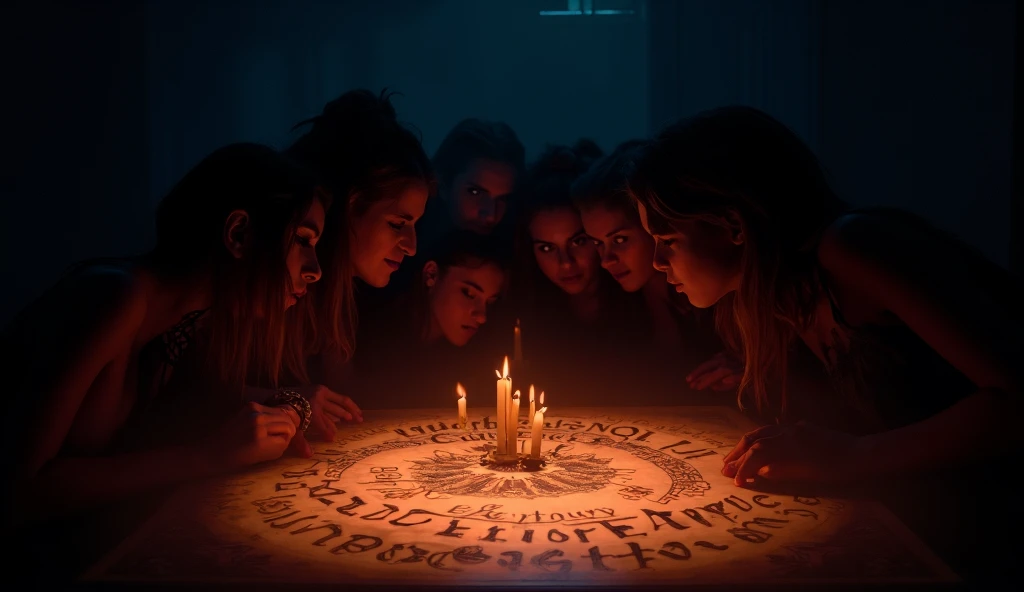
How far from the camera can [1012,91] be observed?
145 inches

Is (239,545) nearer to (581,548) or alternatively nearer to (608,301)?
(581,548)

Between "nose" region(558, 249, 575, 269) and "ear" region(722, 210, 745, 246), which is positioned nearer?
"ear" region(722, 210, 745, 246)

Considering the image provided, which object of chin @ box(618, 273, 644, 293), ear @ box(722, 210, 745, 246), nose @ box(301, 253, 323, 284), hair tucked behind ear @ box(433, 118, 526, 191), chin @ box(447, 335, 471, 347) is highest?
hair tucked behind ear @ box(433, 118, 526, 191)

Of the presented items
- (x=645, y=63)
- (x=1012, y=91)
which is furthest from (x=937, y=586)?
(x=645, y=63)

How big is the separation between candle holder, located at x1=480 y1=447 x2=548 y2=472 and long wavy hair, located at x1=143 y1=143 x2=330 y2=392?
75 centimetres

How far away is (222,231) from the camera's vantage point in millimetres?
2453

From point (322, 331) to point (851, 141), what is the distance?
10.2 feet

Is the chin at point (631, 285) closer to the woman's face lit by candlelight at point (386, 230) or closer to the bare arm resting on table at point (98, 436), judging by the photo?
the woman's face lit by candlelight at point (386, 230)

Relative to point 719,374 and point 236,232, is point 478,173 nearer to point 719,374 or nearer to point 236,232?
point 719,374

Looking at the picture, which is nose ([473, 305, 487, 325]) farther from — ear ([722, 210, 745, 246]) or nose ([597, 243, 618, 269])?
ear ([722, 210, 745, 246])

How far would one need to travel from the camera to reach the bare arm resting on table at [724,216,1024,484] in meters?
2.05

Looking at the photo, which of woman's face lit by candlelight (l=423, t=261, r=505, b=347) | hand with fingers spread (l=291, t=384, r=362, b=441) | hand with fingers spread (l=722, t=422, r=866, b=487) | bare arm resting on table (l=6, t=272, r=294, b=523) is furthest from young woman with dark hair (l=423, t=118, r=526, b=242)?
hand with fingers spread (l=722, t=422, r=866, b=487)

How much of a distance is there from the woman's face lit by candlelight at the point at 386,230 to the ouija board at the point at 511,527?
847 mm

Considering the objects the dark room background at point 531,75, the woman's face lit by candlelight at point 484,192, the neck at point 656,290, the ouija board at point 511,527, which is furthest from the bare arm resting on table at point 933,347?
the dark room background at point 531,75
